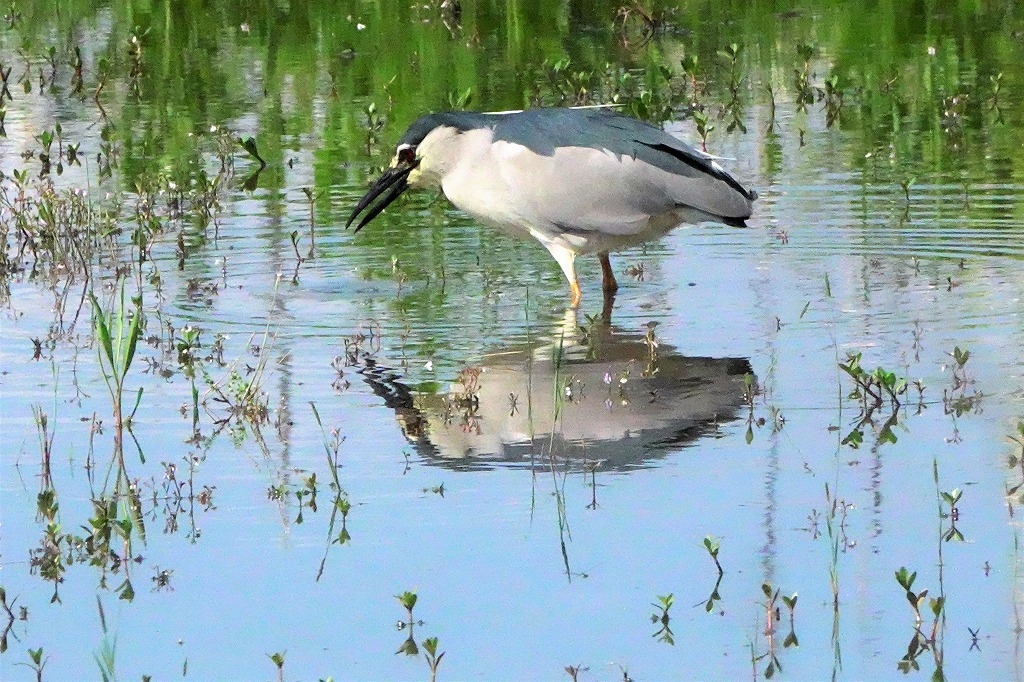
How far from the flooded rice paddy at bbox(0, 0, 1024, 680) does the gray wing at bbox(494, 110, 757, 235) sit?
420 mm

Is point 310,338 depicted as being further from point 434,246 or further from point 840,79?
point 840,79

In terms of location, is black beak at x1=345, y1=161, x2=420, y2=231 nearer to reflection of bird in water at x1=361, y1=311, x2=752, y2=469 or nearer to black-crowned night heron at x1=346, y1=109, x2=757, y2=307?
black-crowned night heron at x1=346, y1=109, x2=757, y2=307

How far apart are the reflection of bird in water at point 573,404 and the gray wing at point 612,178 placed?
0.99 metres

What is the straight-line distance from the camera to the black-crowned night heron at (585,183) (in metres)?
8.59

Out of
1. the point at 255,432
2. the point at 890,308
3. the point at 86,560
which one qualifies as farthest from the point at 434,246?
the point at 86,560

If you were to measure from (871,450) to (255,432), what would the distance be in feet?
6.94

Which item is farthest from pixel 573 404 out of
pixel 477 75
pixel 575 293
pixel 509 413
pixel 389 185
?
pixel 477 75

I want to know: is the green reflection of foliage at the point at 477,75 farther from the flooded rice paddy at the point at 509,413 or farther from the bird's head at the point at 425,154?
the bird's head at the point at 425,154

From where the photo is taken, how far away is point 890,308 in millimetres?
8109

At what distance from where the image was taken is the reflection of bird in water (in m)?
6.14

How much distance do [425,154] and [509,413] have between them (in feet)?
9.29

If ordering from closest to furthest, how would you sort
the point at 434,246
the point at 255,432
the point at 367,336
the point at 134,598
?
1. the point at 134,598
2. the point at 255,432
3. the point at 367,336
4. the point at 434,246

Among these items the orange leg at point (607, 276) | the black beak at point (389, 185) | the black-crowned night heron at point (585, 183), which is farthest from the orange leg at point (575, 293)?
the black beak at point (389, 185)

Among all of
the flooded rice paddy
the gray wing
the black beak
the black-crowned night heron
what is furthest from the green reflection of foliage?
the gray wing
